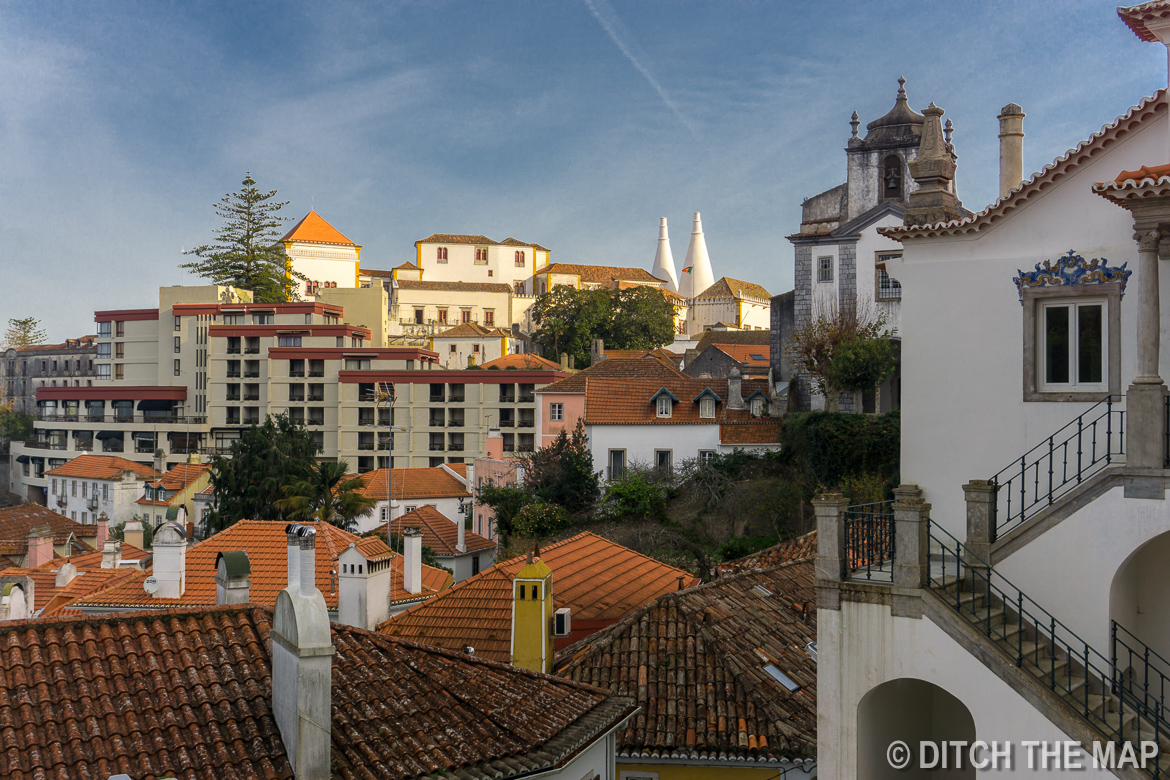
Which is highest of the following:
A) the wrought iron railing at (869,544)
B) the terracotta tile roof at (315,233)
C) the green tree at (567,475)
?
the terracotta tile roof at (315,233)

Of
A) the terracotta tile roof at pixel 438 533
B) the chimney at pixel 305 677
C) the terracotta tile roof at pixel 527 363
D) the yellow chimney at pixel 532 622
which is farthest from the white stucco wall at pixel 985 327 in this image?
the terracotta tile roof at pixel 527 363

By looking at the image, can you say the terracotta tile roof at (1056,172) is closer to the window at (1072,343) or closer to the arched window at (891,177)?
the window at (1072,343)

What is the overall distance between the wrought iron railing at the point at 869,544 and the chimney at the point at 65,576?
23.2 metres

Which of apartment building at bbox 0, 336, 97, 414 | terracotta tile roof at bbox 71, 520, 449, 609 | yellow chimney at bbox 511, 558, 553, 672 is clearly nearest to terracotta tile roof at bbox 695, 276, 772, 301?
apartment building at bbox 0, 336, 97, 414

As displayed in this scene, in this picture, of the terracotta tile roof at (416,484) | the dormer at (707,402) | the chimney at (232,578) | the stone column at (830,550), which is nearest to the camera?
the stone column at (830,550)

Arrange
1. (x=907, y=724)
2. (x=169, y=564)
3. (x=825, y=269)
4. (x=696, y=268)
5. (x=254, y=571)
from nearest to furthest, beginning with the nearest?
(x=907, y=724), (x=169, y=564), (x=254, y=571), (x=825, y=269), (x=696, y=268)

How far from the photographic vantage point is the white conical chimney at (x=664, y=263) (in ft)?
397

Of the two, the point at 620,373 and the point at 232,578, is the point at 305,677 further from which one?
the point at 620,373

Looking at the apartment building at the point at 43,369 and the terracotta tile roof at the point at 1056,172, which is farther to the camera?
the apartment building at the point at 43,369

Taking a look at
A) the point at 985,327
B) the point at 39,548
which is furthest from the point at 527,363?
the point at 985,327

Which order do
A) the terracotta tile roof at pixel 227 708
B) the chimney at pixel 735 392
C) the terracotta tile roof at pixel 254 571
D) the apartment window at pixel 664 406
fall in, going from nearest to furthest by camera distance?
the terracotta tile roof at pixel 227 708 → the terracotta tile roof at pixel 254 571 → the apartment window at pixel 664 406 → the chimney at pixel 735 392

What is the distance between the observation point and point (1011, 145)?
14562 millimetres

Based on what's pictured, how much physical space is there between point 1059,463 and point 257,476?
113 ft

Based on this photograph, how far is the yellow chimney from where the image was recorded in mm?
15180
